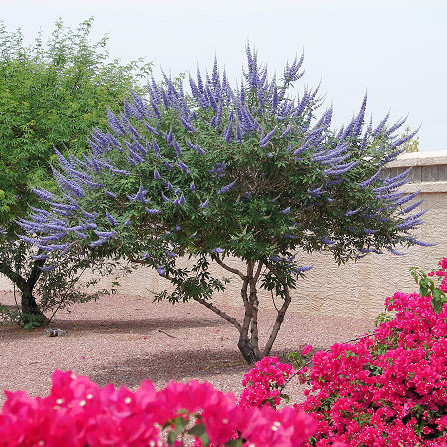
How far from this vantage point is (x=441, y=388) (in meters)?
4.15

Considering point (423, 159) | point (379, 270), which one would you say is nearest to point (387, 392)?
point (423, 159)

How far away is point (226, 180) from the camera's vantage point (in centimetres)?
746

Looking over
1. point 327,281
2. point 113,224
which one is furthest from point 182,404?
point 327,281

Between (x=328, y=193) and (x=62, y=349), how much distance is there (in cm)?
536

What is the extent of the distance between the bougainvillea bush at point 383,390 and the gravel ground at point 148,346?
2100 mm

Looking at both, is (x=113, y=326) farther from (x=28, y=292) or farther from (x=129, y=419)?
(x=129, y=419)

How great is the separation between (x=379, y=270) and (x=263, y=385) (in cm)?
832

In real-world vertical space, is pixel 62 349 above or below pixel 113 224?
below

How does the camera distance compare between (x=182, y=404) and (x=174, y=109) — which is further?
(x=174, y=109)

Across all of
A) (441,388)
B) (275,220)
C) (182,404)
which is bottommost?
(441,388)

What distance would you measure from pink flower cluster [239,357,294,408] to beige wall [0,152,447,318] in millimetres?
7699

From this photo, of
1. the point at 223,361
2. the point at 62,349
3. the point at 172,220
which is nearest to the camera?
the point at 172,220

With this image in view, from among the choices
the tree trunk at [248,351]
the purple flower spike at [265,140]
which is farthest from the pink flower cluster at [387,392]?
the tree trunk at [248,351]

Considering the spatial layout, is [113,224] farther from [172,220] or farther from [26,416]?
[26,416]
